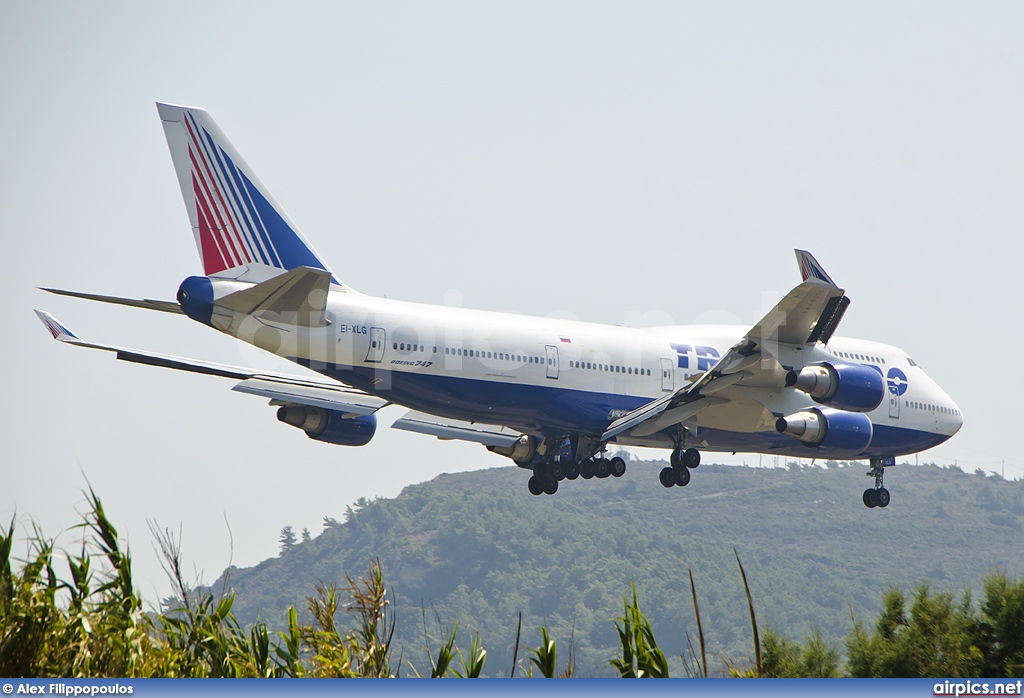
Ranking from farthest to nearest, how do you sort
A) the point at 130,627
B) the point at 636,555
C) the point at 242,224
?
the point at 636,555
the point at 242,224
the point at 130,627

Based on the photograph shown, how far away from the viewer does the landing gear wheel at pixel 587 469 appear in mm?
33594

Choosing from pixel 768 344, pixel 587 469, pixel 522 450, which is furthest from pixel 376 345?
pixel 522 450

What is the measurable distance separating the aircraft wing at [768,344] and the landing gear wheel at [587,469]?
6.12 ft

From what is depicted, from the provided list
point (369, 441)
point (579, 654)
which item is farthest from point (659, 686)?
point (579, 654)

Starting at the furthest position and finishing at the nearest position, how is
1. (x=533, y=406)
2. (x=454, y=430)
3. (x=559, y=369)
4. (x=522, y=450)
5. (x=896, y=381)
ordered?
(x=522, y=450)
(x=896, y=381)
(x=454, y=430)
(x=559, y=369)
(x=533, y=406)

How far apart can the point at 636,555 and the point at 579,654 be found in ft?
142

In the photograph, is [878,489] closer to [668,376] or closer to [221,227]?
[668,376]

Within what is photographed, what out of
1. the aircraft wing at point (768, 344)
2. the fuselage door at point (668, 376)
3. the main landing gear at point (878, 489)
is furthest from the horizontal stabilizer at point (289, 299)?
the main landing gear at point (878, 489)

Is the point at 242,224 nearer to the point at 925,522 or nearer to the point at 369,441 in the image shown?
the point at 369,441

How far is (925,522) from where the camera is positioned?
18900 centimetres

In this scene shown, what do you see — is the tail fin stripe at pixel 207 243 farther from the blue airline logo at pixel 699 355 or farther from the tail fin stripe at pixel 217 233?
the blue airline logo at pixel 699 355

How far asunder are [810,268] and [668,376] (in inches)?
240

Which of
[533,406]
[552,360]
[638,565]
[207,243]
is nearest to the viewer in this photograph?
[207,243]

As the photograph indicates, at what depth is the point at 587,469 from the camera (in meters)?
33.8
